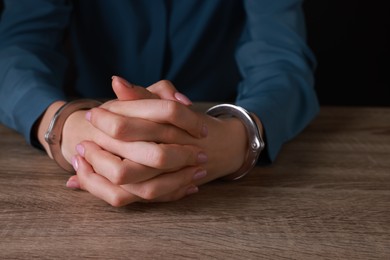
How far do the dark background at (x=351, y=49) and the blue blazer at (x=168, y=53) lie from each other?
1.45 feet

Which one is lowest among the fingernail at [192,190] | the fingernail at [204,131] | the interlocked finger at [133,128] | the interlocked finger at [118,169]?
the fingernail at [192,190]

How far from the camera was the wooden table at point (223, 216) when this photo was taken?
561 mm

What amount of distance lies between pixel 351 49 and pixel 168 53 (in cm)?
70

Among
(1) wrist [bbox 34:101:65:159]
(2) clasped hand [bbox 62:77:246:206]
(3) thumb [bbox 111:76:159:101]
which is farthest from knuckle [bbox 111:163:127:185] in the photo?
(1) wrist [bbox 34:101:65:159]

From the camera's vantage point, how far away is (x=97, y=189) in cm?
67

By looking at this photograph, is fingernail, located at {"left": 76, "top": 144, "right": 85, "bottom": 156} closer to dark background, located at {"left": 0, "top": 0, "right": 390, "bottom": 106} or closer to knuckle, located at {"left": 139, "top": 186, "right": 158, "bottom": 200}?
knuckle, located at {"left": 139, "top": 186, "right": 158, "bottom": 200}

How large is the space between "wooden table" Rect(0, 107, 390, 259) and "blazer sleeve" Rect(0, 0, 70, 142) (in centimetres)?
7

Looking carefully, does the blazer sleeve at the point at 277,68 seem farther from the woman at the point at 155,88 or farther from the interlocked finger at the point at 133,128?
Answer: the interlocked finger at the point at 133,128

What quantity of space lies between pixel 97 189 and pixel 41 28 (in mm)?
516

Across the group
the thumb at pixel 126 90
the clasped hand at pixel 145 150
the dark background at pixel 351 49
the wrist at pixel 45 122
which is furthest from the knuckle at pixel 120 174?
the dark background at pixel 351 49

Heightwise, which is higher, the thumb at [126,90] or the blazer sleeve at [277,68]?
the thumb at [126,90]

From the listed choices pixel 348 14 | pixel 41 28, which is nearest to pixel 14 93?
pixel 41 28

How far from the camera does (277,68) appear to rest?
1.01m

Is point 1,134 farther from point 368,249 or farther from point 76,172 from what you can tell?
point 368,249
